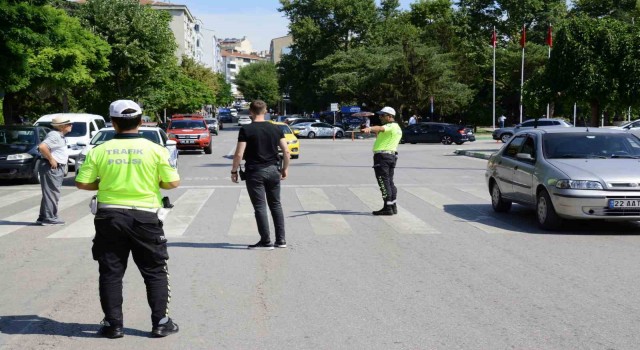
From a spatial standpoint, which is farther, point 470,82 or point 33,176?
point 470,82

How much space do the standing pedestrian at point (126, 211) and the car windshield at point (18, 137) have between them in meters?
15.0

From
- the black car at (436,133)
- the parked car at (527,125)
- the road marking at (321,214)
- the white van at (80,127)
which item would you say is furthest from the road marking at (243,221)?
the parked car at (527,125)

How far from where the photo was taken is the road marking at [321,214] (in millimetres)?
10523

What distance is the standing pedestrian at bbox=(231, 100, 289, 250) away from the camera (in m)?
8.69

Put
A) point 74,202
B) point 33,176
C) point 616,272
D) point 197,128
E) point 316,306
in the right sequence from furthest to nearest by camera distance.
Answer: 1. point 197,128
2. point 33,176
3. point 74,202
4. point 616,272
5. point 316,306

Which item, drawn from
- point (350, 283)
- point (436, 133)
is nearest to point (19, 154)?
point (350, 283)

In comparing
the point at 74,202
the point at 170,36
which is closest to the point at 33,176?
the point at 74,202

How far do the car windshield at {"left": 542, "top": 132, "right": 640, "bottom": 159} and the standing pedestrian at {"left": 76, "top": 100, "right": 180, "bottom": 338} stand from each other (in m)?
7.31

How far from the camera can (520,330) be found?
17.7ft

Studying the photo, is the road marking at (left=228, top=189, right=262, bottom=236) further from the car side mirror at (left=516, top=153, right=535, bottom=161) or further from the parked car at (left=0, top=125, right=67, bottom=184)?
the parked car at (left=0, top=125, right=67, bottom=184)

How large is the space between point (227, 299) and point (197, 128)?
2670 cm

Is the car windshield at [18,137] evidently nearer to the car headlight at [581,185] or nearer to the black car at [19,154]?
the black car at [19,154]

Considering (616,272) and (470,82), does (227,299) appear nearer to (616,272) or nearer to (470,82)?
(616,272)

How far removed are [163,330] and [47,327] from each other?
0.98 m
